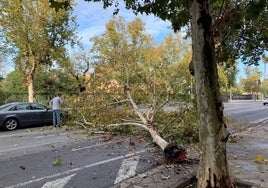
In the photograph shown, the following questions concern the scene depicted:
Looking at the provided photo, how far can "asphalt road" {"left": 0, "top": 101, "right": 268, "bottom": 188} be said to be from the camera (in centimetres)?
641

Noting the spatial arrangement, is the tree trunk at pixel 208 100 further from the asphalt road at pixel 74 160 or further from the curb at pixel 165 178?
the asphalt road at pixel 74 160

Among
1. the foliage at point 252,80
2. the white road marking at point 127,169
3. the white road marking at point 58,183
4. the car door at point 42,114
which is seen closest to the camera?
the white road marking at point 58,183

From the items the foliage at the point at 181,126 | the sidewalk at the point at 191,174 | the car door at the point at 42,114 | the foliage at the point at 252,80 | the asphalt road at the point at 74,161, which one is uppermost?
the foliage at the point at 252,80

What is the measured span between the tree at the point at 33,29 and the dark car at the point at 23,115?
22.9 feet

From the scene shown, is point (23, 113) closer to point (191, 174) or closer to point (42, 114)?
point (42, 114)

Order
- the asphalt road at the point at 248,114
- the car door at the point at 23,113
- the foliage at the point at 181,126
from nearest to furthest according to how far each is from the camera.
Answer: the foliage at the point at 181,126 < the car door at the point at 23,113 < the asphalt road at the point at 248,114

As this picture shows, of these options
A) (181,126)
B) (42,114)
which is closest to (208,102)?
(181,126)

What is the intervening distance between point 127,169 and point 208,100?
314cm

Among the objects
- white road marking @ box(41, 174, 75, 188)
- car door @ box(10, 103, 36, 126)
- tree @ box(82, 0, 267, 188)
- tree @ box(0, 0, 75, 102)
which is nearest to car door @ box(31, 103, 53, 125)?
car door @ box(10, 103, 36, 126)

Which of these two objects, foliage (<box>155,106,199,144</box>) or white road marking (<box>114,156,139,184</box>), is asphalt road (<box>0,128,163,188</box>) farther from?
foliage (<box>155,106,199,144</box>)

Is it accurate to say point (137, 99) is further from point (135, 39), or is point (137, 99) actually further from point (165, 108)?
point (135, 39)

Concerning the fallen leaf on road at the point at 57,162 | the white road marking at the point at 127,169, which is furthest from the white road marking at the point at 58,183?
the fallen leaf on road at the point at 57,162

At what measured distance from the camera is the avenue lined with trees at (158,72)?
15.8 feet

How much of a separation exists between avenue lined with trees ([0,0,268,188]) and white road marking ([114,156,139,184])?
895 millimetres
